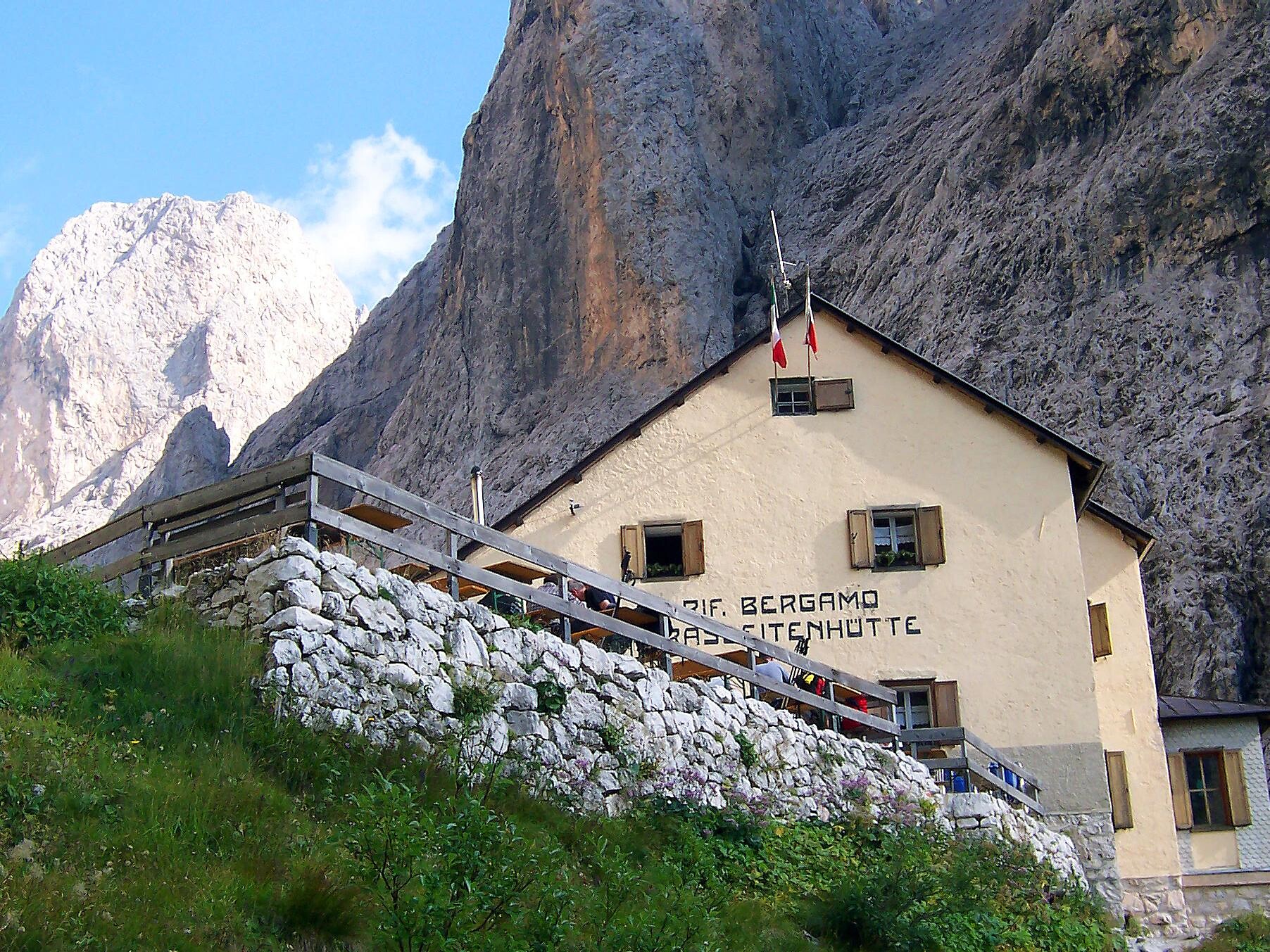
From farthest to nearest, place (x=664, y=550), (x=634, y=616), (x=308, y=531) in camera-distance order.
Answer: (x=664, y=550) → (x=634, y=616) → (x=308, y=531)

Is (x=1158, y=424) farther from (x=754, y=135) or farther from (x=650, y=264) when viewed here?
(x=754, y=135)

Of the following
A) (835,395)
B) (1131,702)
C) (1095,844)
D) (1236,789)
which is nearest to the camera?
(1095,844)

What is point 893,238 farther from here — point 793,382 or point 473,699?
point 473,699

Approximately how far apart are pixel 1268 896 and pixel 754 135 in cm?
4198

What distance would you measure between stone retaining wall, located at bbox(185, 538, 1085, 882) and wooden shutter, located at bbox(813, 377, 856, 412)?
749 centimetres

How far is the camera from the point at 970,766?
16.7 metres

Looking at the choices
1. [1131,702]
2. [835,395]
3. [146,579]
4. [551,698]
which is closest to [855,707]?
[835,395]

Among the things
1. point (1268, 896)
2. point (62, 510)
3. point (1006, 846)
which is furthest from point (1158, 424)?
point (62, 510)

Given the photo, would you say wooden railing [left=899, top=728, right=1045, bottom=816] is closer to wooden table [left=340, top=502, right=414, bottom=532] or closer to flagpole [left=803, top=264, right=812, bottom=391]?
flagpole [left=803, top=264, right=812, bottom=391]

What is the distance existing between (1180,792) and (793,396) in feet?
30.0

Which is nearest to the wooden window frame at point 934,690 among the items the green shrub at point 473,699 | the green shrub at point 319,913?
the green shrub at point 473,699

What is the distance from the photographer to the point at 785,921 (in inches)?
428

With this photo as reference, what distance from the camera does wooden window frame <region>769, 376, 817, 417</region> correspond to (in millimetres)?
21453

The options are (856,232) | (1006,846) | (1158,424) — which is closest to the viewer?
(1006,846)
